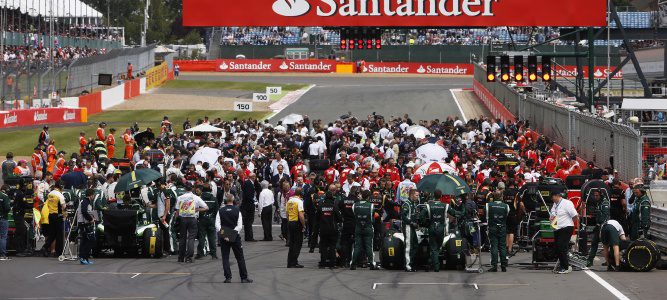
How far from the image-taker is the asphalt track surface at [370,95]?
2243 inches

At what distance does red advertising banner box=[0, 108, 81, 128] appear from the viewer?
48719 millimetres

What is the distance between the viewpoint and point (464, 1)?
4253 cm

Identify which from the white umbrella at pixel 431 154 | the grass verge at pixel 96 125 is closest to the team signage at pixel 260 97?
the grass verge at pixel 96 125

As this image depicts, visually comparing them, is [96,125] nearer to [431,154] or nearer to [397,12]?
[397,12]

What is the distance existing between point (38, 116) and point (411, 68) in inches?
1645

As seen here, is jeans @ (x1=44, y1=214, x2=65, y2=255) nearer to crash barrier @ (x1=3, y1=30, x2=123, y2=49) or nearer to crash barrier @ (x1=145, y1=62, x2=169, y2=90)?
crash barrier @ (x1=3, y1=30, x2=123, y2=49)

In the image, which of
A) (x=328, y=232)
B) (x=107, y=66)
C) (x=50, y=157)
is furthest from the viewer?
(x=107, y=66)

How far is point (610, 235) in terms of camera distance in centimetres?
1878

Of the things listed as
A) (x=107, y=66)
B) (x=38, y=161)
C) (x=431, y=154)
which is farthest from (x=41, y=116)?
(x=431, y=154)

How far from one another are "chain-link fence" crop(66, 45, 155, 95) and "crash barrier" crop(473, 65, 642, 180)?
2057 cm

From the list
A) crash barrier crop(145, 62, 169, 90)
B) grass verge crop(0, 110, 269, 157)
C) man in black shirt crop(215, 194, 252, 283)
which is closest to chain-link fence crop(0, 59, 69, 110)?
grass verge crop(0, 110, 269, 157)

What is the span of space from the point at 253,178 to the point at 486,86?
35.0 m

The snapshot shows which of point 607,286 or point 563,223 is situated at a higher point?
point 563,223

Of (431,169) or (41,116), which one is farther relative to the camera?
(41,116)
